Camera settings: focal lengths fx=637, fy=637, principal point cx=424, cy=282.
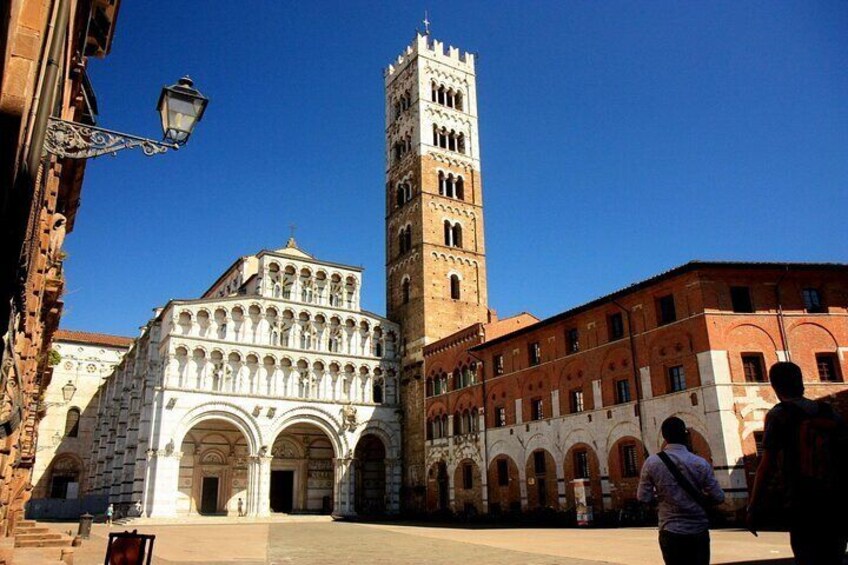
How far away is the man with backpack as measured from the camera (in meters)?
4.10

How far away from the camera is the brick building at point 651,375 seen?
25.3 meters

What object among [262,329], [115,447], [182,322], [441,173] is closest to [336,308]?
[262,329]

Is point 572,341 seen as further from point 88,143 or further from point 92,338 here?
point 92,338

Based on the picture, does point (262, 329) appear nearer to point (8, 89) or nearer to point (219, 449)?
point (219, 449)

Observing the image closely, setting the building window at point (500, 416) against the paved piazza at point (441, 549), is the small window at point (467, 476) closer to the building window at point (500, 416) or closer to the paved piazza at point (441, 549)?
the building window at point (500, 416)

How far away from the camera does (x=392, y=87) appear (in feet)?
194

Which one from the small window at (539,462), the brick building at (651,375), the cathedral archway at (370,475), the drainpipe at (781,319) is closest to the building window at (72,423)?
the cathedral archway at (370,475)

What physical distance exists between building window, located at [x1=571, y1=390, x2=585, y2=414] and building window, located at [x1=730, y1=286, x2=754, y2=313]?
853 centimetres

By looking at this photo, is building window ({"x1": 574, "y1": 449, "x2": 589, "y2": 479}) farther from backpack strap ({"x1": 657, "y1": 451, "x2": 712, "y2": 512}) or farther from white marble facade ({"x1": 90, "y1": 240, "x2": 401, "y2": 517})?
backpack strap ({"x1": 657, "y1": 451, "x2": 712, "y2": 512})

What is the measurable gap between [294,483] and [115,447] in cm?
1448

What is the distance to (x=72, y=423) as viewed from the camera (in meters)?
59.1

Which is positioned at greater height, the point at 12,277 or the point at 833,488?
the point at 12,277

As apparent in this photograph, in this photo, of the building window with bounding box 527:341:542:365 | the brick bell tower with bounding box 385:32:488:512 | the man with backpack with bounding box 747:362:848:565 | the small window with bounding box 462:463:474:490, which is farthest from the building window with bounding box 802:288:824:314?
the man with backpack with bounding box 747:362:848:565

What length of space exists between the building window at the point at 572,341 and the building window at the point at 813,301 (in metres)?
10.1
